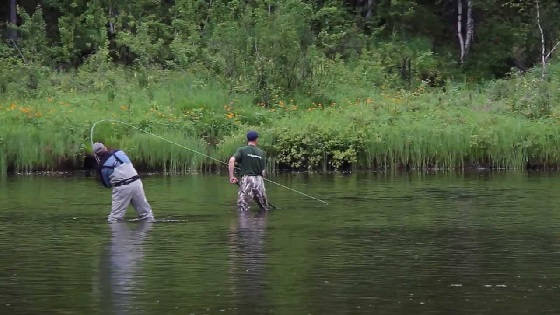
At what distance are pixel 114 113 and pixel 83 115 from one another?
0.90m

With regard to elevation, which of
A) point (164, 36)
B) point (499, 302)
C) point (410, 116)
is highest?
point (164, 36)

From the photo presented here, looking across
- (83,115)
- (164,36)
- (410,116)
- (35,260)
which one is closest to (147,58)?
(164,36)

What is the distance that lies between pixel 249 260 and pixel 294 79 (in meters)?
21.1

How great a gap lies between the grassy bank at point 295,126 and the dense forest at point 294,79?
5 cm

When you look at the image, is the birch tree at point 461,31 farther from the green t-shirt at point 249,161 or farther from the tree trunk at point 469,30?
the green t-shirt at point 249,161

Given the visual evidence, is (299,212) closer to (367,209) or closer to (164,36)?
(367,209)

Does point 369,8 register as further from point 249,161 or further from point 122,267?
point 122,267

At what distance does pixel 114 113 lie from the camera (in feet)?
108

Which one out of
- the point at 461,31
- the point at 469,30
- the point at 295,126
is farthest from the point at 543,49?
the point at 295,126

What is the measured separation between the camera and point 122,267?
14383mm

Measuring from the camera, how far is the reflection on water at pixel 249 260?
39.9 feet

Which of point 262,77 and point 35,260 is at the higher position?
point 262,77

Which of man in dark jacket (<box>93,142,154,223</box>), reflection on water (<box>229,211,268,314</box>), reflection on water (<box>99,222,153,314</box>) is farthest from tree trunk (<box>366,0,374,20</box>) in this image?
reflection on water (<box>99,222,153,314</box>)

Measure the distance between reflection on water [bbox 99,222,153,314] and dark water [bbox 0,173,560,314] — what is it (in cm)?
2
